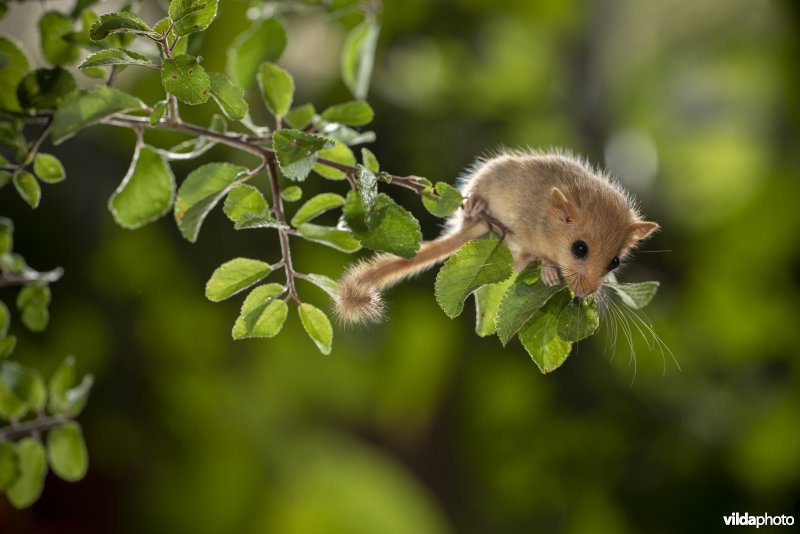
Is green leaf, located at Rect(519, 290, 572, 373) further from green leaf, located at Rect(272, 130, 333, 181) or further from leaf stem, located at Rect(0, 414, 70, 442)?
leaf stem, located at Rect(0, 414, 70, 442)

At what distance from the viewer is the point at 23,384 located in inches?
33.6

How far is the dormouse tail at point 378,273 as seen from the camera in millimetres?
582

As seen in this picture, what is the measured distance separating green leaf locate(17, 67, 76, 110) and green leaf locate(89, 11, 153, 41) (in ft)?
0.61

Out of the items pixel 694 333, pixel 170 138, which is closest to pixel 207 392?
pixel 170 138

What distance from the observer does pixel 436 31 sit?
2.02 metres

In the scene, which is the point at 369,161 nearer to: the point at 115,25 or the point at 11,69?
the point at 115,25

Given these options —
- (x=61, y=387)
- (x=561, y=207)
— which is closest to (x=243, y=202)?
(x=561, y=207)

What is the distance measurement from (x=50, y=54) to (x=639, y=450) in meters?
1.57

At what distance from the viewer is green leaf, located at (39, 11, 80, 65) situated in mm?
723

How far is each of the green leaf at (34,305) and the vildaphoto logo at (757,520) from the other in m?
1.43

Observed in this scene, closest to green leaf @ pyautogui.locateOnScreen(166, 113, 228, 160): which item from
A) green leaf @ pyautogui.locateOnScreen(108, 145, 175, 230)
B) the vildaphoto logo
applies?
green leaf @ pyautogui.locateOnScreen(108, 145, 175, 230)

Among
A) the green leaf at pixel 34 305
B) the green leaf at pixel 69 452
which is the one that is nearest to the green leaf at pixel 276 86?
the green leaf at pixel 34 305

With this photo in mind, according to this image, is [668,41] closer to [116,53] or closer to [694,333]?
[694,333]

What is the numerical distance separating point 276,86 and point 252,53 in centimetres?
12
